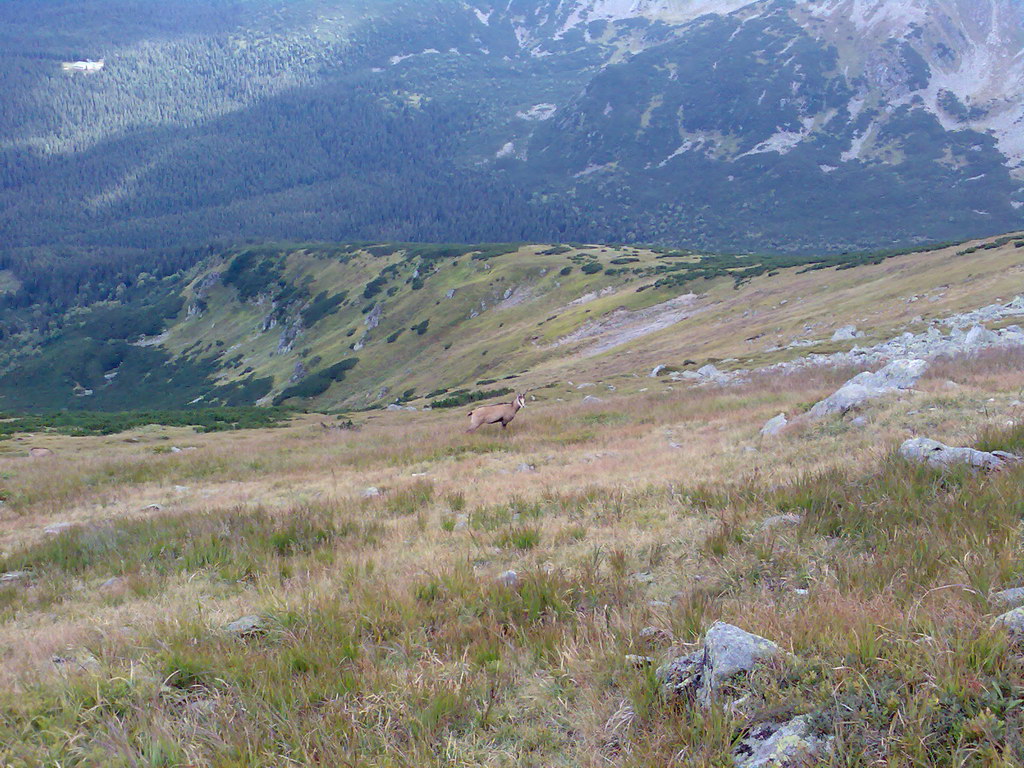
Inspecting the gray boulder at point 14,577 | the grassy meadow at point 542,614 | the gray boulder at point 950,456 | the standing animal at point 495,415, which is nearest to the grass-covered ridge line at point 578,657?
the grassy meadow at point 542,614

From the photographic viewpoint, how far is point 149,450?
22.2 meters

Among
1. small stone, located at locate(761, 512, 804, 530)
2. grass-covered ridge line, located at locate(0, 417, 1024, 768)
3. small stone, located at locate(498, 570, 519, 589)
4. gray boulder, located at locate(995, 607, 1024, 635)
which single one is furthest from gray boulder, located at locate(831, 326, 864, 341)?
gray boulder, located at locate(995, 607, 1024, 635)

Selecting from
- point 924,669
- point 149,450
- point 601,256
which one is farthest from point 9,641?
point 601,256

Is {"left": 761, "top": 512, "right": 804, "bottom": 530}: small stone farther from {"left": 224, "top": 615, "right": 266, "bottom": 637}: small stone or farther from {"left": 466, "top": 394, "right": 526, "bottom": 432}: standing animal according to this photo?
{"left": 466, "top": 394, "right": 526, "bottom": 432}: standing animal

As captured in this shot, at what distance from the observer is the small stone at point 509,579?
190 inches

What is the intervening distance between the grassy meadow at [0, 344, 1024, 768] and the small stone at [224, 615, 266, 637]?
4 cm

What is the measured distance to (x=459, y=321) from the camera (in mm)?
74062

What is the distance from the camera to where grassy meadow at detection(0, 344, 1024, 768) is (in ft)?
9.04

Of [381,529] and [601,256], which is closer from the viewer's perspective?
[381,529]

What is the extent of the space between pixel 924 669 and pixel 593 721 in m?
1.58

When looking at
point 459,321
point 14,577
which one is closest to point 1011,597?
point 14,577

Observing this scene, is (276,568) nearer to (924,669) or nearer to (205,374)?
(924,669)

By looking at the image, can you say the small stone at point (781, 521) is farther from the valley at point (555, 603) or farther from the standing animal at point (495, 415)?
the standing animal at point (495, 415)

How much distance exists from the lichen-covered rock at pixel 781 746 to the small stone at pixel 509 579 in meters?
2.37
